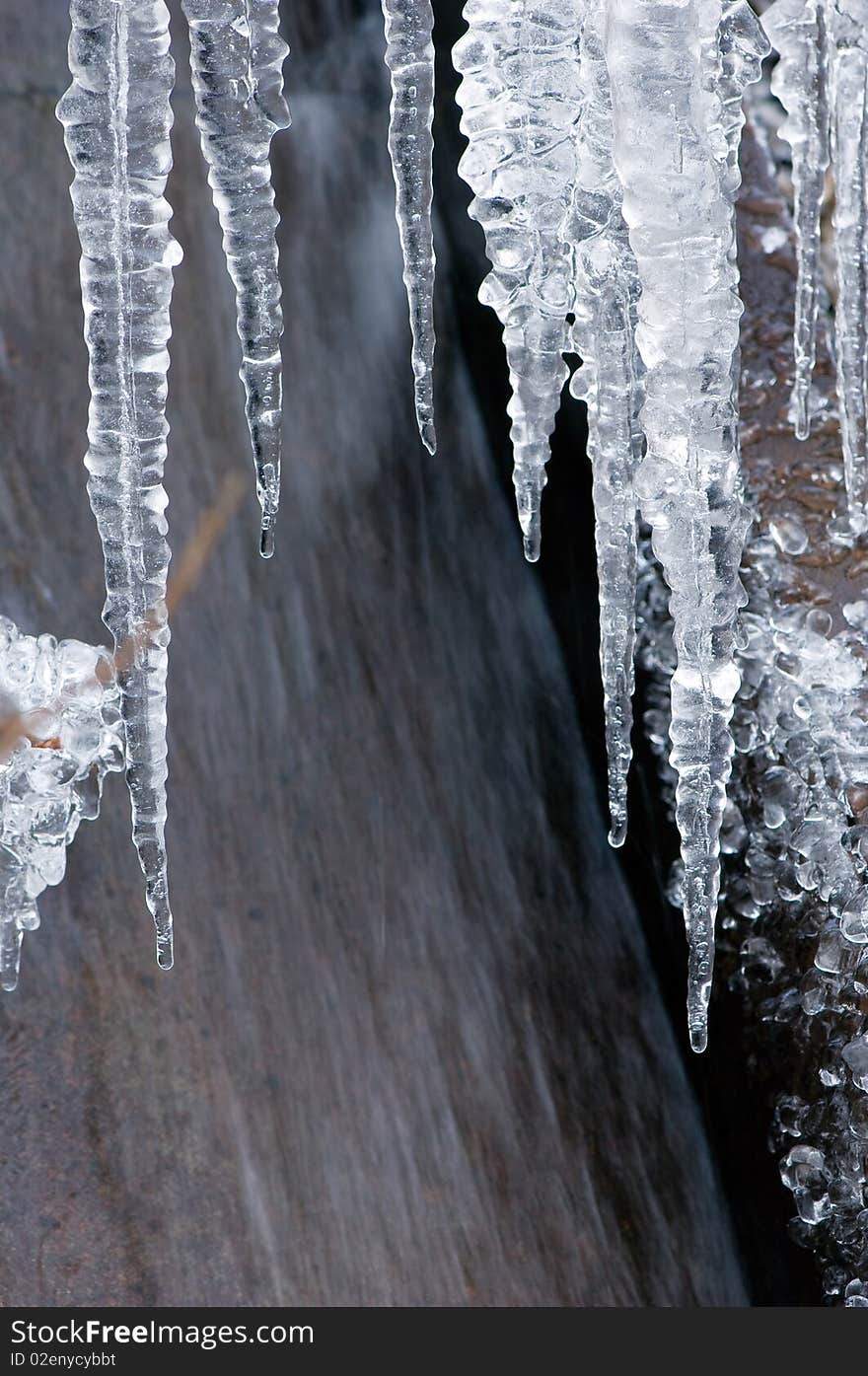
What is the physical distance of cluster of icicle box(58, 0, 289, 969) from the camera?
2.90ft

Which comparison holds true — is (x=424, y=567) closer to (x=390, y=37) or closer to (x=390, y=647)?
(x=390, y=647)

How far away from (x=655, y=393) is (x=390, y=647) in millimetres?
865

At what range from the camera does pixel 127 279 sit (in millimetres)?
914

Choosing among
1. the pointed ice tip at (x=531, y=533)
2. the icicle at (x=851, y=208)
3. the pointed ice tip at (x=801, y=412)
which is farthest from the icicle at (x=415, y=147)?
the pointed ice tip at (x=801, y=412)

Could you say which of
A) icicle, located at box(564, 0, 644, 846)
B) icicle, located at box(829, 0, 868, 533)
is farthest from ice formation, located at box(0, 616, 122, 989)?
icicle, located at box(829, 0, 868, 533)

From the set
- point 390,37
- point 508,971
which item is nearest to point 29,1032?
point 508,971

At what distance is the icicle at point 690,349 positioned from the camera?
33.9 inches

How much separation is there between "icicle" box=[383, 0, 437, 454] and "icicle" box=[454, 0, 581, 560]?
0.04 meters

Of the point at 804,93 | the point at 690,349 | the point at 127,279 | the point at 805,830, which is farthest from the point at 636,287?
the point at 805,830

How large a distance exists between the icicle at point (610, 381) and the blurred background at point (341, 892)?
0.55 meters

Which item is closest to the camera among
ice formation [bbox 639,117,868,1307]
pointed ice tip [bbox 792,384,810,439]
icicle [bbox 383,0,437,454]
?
icicle [bbox 383,0,437,454]

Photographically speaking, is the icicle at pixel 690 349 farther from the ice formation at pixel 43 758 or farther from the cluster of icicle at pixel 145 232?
the ice formation at pixel 43 758

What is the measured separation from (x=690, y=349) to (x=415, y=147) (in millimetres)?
311

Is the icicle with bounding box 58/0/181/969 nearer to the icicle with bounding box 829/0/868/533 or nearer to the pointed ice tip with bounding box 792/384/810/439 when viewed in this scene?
the icicle with bounding box 829/0/868/533
